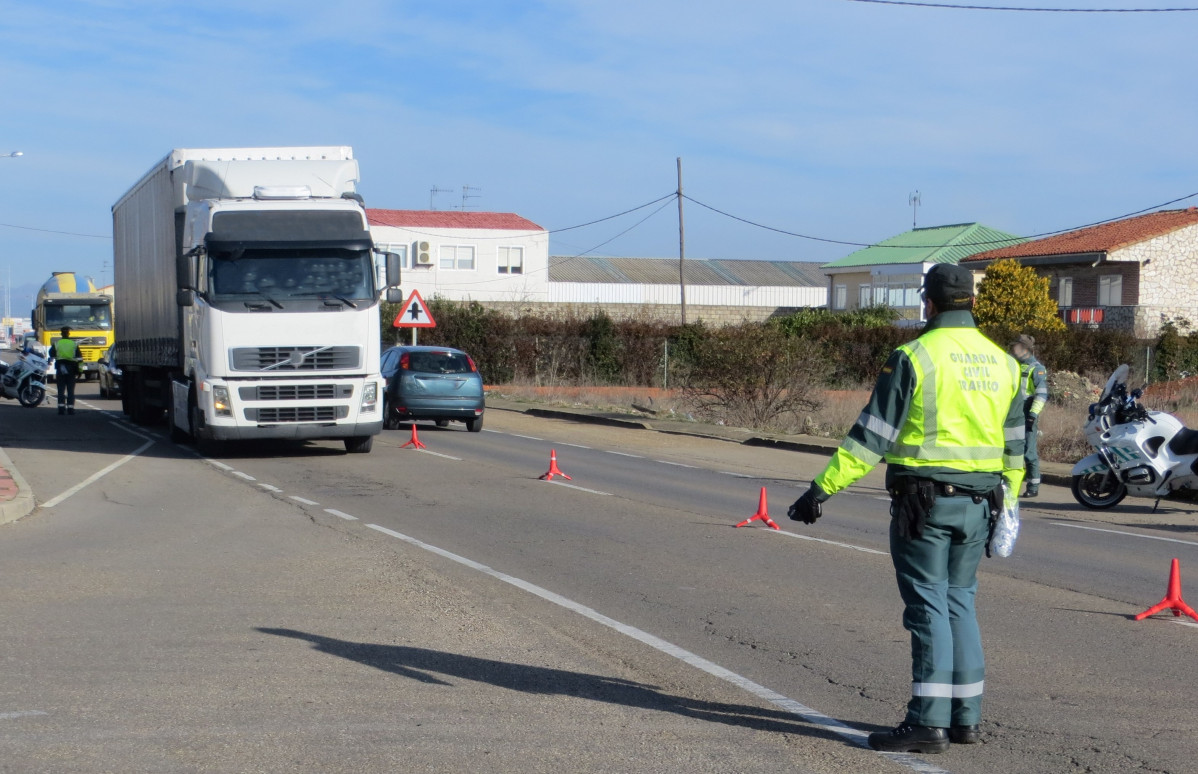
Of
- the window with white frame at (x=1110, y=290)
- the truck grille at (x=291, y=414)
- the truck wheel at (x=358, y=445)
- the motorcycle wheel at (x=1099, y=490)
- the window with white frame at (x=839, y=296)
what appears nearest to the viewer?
the motorcycle wheel at (x=1099, y=490)

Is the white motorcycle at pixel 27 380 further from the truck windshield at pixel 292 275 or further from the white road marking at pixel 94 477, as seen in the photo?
the truck windshield at pixel 292 275

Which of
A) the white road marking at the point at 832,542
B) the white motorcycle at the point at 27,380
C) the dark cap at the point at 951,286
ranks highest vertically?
the dark cap at the point at 951,286

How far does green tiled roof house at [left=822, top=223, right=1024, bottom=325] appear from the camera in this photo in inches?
2611

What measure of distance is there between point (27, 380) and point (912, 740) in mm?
31604

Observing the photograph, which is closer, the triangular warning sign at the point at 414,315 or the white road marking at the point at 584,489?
the white road marking at the point at 584,489

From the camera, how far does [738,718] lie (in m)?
5.79

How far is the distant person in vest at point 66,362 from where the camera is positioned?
27891 mm

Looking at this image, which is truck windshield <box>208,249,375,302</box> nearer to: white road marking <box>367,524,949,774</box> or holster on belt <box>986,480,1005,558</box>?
white road marking <box>367,524,949,774</box>

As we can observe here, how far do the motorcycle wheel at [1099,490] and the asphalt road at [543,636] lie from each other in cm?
26

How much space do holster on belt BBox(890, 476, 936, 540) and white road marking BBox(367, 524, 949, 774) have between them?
0.91 metres

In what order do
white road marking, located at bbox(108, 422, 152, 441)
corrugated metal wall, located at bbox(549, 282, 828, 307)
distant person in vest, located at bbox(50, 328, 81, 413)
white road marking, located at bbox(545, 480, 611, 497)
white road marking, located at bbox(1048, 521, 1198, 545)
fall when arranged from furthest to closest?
corrugated metal wall, located at bbox(549, 282, 828, 307) → distant person in vest, located at bbox(50, 328, 81, 413) → white road marking, located at bbox(108, 422, 152, 441) → white road marking, located at bbox(545, 480, 611, 497) → white road marking, located at bbox(1048, 521, 1198, 545)

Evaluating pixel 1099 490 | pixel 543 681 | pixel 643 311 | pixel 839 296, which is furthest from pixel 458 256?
pixel 543 681

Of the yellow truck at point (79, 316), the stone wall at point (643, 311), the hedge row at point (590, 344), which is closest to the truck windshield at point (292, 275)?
the stone wall at point (643, 311)

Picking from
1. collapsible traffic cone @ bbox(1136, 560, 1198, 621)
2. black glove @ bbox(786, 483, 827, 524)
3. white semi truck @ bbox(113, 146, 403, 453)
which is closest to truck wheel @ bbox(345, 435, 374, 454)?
white semi truck @ bbox(113, 146, 403, 453)
